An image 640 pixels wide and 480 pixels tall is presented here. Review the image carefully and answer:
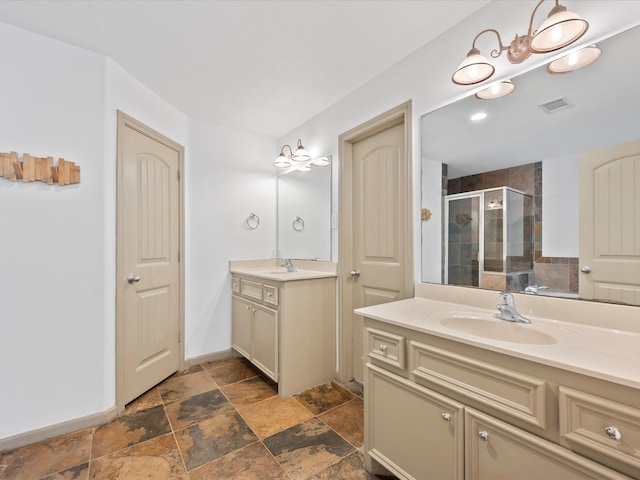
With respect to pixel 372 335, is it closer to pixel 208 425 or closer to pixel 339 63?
pixel 208 425

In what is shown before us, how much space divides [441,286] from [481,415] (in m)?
0.80

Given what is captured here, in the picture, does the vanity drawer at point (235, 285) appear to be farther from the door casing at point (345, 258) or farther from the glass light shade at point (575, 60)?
the glass light shade at point (575, 60)

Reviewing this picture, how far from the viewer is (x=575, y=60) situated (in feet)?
4.11

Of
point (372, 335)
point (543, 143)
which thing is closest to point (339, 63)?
point (543, 143)

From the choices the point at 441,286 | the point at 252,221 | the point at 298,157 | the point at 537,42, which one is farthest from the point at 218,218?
the point at 537,42

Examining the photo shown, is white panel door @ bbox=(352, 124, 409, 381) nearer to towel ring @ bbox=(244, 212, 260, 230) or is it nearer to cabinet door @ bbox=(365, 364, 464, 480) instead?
cabinet door @ bbox=(365, 364, 464, 480)

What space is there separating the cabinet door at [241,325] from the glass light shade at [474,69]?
2.28 metres

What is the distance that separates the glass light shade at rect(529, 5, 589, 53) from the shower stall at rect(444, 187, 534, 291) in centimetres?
62

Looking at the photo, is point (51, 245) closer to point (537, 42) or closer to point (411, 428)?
point (411, 428)

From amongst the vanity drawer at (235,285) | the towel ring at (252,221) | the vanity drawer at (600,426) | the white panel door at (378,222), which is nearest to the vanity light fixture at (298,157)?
the white panel door at (378,222)

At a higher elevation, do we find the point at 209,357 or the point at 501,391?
the point at 501,391

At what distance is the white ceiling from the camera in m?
1.58

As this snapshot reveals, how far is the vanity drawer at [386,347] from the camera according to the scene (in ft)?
4.29

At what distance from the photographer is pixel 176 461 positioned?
5.25ft
